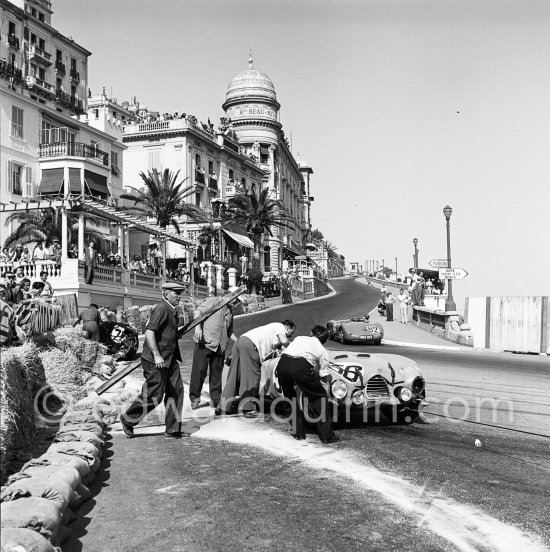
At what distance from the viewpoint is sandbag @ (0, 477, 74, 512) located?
470cm

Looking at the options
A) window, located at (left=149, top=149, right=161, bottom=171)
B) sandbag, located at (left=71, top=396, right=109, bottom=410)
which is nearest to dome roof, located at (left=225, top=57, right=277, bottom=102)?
window, located at (left=149, top=149, right=161, bottom=171)

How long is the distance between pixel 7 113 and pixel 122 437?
33770mm

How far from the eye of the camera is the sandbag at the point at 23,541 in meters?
3.82

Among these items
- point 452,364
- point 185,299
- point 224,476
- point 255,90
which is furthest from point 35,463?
point 255,90

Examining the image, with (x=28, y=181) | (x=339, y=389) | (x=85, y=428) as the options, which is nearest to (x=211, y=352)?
(x=339, y=389)

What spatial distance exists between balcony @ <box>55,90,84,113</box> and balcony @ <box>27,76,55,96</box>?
831mm

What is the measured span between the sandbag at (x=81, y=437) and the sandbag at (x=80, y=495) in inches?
41.5

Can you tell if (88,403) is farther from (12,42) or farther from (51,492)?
(12,42)

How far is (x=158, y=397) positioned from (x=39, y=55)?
44.6m

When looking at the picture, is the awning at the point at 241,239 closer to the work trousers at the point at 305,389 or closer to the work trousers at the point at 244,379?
the work trousers at the point at 244,379

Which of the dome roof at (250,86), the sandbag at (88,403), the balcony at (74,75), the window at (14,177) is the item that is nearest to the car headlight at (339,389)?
the sandbag at (88,403)

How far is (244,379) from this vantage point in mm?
9391

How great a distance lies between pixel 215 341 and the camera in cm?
976

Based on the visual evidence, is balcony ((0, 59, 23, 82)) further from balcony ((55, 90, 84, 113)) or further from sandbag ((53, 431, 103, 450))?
sandbag ((53, 431, 103, 450))
